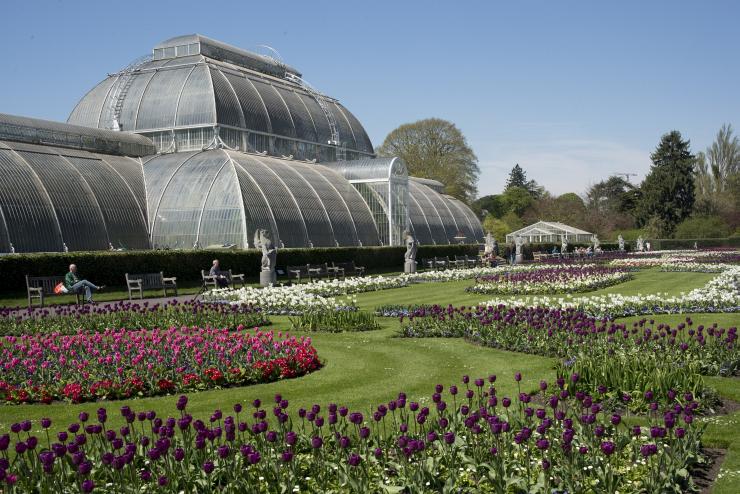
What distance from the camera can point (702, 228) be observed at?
78.6 m

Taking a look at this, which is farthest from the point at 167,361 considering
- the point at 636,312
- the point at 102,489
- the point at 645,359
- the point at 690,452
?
the point at 636,312

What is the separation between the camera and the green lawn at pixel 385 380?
912cm

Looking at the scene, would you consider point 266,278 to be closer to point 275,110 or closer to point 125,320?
point 125,320

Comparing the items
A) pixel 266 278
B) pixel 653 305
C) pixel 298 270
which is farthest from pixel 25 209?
pixel 653 305

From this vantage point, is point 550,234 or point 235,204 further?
point 550,234

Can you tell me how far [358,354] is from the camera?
13.2 meters

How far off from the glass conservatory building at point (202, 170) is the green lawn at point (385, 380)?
2298 cm

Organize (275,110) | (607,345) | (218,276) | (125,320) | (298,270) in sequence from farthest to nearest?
(275,110), (298,270), (218,276), (125,320), (607,345)

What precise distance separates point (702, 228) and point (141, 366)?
78353mm

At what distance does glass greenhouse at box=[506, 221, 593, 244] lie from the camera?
83125mm

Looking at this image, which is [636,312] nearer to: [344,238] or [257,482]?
[257,482]

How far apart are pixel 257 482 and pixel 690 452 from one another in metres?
3.76

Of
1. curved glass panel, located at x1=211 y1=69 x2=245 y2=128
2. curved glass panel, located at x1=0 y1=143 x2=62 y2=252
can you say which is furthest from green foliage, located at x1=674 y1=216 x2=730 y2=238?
curved glass panel, located at x1=0 y1=143 x2=62 y2=252

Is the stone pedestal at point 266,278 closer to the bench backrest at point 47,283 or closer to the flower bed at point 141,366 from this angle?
the bench backrest at point 47,283
